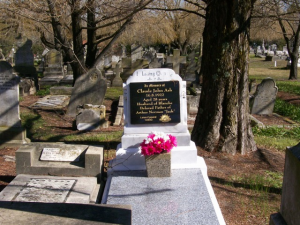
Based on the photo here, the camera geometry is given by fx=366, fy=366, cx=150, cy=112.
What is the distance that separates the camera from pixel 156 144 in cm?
558

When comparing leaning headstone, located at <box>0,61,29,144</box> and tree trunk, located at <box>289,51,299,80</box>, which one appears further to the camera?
tree trunk, located at <box>289,51,299,80</box>

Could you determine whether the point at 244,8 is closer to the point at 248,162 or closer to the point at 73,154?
the point at 248,162

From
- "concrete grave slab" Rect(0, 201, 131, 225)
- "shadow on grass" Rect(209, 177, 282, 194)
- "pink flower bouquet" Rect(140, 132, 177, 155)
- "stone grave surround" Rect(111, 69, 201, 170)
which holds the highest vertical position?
"stone grave surround" Rect(111, 69, 201, 170)

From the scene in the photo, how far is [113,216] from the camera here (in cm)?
263

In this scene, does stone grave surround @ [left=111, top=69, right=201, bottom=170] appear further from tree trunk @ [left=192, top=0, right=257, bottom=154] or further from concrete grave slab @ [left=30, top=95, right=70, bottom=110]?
concrete grave slab @ [left=30, top=95, right=70, bottom=110]

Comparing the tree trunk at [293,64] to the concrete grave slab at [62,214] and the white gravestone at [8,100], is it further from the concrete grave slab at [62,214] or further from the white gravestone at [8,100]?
the concrete grave slab at [62,214]

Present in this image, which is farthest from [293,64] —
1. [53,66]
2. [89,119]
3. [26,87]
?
[89,119]

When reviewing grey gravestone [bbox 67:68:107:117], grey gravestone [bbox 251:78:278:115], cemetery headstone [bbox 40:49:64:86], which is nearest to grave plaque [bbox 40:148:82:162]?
grey gravestone [bbox 67:68:107:117]

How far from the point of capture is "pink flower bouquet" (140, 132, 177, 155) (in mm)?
5570

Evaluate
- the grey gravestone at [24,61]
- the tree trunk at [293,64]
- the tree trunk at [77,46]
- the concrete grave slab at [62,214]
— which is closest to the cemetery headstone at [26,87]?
the grey gravestone at [24,61]

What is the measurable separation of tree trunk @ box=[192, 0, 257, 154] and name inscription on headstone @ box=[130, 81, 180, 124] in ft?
A: 4.72

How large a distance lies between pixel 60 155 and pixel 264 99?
10020 mm

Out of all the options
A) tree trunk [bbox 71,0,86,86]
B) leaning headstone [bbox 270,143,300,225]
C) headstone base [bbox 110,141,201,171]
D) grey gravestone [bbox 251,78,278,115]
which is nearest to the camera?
leaning headstone [bbox 270,143,300,225]

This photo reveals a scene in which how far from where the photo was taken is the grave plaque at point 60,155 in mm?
5938
